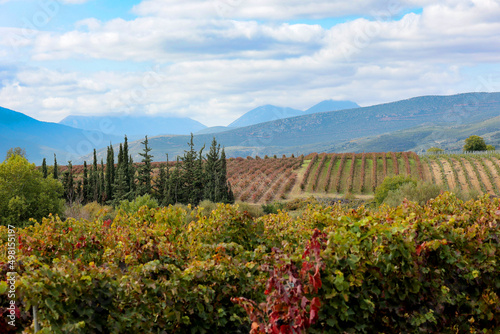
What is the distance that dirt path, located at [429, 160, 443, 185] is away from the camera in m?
52.5

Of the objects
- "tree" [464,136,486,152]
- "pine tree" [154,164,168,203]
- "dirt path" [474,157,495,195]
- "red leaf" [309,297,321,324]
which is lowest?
"dirt path" [474,157,495,195]

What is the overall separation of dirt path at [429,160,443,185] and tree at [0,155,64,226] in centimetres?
4555

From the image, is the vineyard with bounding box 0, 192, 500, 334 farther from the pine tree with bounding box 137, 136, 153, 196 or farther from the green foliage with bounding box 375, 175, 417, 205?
the pine tree with bounding box 137, 136, 153, 196

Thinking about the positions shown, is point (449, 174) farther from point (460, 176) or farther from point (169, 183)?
point (169, 183)

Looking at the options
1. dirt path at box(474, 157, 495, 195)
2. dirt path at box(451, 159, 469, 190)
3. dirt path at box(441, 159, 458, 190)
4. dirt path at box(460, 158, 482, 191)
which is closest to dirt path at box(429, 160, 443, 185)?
dirt path at box(441, 159, 458, 190)

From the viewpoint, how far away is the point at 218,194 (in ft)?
146

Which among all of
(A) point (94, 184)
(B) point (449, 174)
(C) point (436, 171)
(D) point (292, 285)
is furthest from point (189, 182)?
(D) point (292, 285)

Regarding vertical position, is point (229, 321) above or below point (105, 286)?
below

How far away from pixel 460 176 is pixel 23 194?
52242 millimetres

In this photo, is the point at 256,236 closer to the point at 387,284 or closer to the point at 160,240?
the point at 160,240

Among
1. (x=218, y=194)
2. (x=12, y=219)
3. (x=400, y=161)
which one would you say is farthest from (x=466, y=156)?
(x=12, y=219)

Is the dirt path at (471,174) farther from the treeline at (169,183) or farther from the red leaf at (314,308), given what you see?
the red leaf at (314,308)

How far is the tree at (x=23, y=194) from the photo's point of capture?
34719 millimetres

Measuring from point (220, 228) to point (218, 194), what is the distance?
1444 inches
